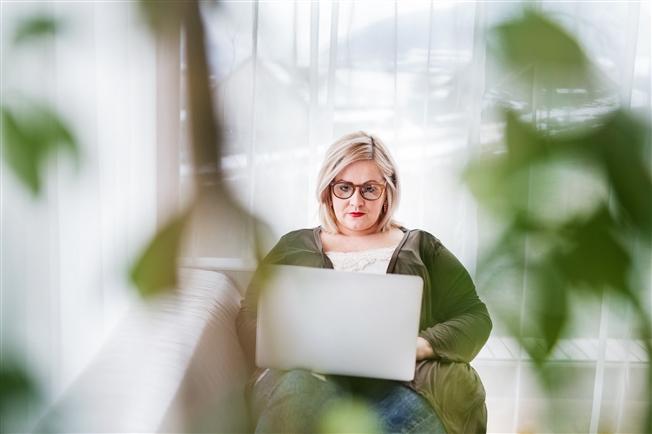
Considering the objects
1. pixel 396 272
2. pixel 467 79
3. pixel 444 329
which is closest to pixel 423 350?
pixel 444 329

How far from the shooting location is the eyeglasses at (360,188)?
1.68 meters

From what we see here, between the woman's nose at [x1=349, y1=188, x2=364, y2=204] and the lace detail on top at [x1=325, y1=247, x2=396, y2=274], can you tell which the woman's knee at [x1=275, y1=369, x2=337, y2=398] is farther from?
the woman's nose at [x1=349, y1=188, x2=364, y2=204]

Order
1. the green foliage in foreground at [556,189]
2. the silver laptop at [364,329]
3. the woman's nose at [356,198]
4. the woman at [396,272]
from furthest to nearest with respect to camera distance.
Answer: the woman's nose at [356,198] → the woman at [396,272] → the silver laptop at [364,329] → the green foliage in foreground at [556,189]

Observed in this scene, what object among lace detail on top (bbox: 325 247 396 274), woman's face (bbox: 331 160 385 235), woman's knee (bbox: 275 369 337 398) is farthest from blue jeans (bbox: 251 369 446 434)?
woman's face (bbox: 331 160 385 235)

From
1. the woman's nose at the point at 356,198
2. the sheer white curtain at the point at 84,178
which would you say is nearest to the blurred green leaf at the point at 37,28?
the sheer white curtain at the point at 84,178

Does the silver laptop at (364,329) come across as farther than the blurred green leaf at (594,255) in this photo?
Yes

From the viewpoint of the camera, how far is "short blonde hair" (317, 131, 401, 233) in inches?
64.4

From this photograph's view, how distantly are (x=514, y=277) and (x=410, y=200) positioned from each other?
5.34ft

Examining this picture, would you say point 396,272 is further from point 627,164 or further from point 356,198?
point 627,164

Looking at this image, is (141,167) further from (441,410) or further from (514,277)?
(441,410)

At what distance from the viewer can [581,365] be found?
16cm

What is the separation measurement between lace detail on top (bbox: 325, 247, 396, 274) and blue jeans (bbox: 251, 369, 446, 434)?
0.26m

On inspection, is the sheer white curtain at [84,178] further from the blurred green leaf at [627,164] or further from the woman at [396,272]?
the woman at [396,272]

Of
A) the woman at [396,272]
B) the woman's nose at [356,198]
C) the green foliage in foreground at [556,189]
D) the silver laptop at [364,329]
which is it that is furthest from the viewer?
the woman's nose at [356,198]
